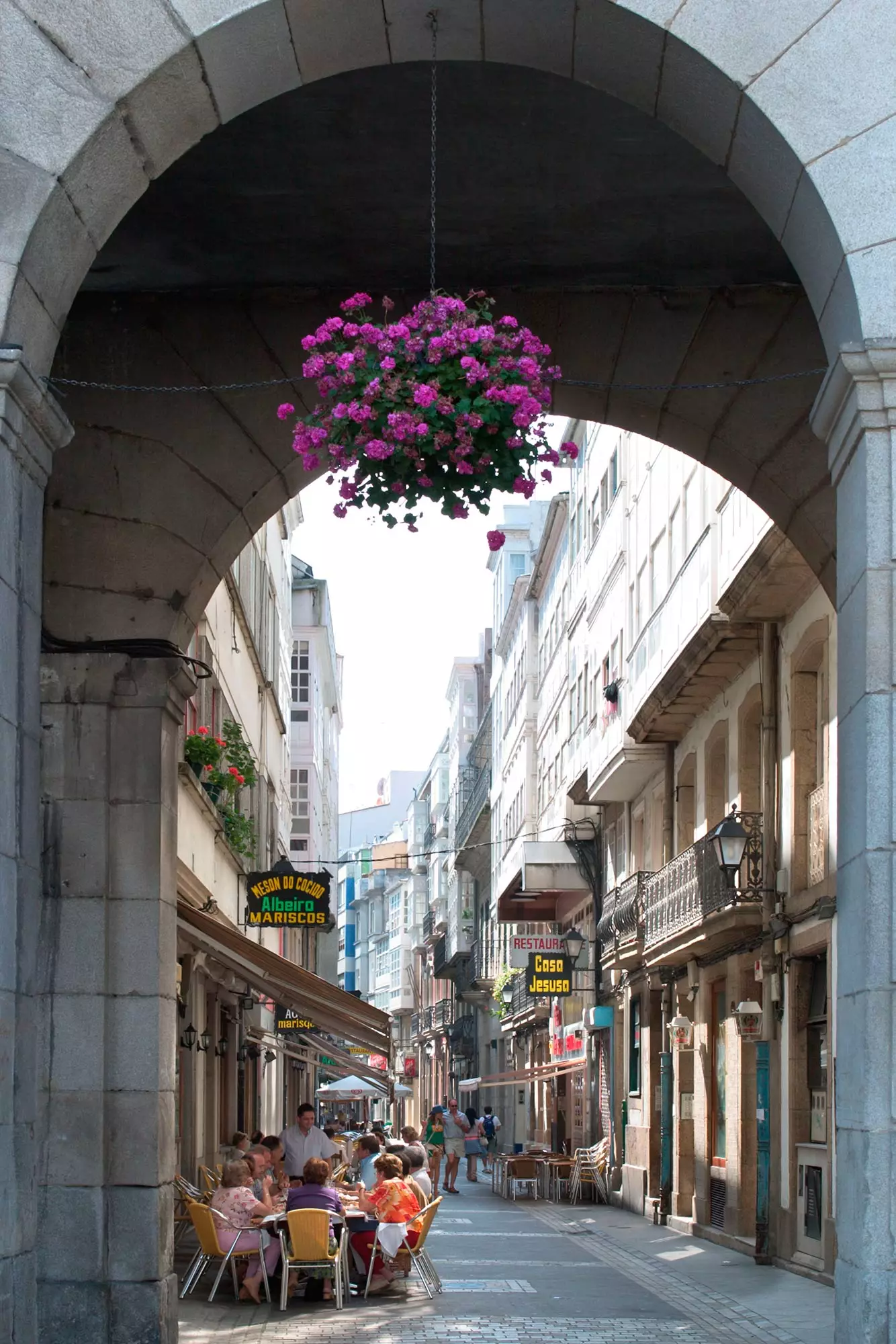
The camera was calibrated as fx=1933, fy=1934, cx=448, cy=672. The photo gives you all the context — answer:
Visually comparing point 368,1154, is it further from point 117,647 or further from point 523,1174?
point 523,1174

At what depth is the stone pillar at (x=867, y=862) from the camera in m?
6.63

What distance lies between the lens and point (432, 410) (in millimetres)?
7391

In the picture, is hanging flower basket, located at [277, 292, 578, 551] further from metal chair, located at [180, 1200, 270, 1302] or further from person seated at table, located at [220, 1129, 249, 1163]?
person seated at table, located at [220, 1129, 249, 1163]

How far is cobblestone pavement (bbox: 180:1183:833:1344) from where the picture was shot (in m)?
13.0

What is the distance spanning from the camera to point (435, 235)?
38.4 feet

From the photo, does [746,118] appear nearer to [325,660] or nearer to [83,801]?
[83,801]

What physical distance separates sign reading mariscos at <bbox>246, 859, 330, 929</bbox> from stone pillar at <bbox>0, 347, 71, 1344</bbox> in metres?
15.2

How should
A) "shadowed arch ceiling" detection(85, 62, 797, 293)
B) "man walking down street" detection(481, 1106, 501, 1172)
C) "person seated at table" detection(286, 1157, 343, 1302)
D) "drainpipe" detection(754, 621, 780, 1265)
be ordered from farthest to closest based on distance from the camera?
"man walking down street" detection(481, 1106, 501, 1172)
"drainpipe" detection(754, 621, 780, 1265)
"person seated at table" detection(286, 1157, 343, 1302)
"shadowed arch ceiling" detection(85, 62, 797, 293)

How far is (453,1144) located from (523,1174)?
5.19 meters

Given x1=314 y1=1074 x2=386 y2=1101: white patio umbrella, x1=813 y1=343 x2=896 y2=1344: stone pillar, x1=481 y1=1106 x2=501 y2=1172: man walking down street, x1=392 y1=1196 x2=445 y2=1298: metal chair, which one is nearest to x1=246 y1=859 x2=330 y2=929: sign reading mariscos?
x1=392 y1=1196 x2=445 y2=1298: metal chair

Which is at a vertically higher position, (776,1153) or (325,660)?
(325,660)

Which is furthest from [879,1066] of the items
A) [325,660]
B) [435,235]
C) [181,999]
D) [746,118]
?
[325,660]

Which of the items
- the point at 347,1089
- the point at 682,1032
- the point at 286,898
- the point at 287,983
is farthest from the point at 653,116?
the point at 347,1089

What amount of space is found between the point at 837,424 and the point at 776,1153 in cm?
1348
